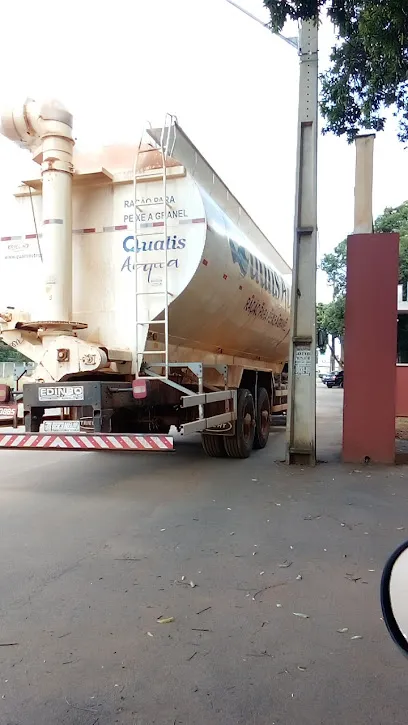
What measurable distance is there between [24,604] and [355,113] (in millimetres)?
8588

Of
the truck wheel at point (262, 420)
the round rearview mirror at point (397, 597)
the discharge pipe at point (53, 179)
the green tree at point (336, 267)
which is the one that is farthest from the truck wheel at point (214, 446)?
the green tree at point (336, 267)

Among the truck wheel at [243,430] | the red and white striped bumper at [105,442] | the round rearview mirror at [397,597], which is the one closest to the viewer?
the round rearview mirror at [397,597]

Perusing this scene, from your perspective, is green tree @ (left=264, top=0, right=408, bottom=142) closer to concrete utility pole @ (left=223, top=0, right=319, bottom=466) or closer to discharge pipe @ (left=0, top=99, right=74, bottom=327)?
concrete utility pole @ (left=223, top=0, right=319, bottom=466)

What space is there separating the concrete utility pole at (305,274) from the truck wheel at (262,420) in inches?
69.9

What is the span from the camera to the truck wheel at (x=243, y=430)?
345 inches

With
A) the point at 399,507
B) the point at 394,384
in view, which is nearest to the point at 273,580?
the point at 399,507

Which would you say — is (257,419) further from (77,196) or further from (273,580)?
(273,580)

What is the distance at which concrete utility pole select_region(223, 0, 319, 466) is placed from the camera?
331 inches

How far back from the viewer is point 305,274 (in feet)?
27.8

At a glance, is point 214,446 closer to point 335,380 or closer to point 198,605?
point 198,605

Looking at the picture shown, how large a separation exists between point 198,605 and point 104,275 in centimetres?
433

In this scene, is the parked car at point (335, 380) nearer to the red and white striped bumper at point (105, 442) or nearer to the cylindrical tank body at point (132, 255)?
the cylindrical tank body at point (132, 255)

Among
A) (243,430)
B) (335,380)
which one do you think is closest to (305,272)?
(243,430)

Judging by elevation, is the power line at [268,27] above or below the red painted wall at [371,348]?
above
